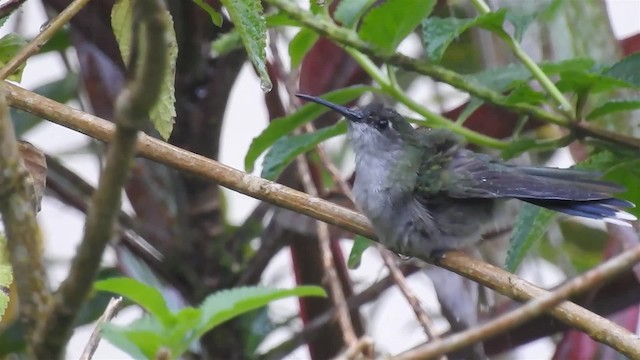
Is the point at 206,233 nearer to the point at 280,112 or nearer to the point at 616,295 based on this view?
the point at 280,112

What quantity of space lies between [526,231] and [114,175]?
1448 millimetres

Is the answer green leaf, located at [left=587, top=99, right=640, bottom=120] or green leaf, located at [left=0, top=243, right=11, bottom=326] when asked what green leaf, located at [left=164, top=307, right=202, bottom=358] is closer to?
green leaf, located at [left=0, top=243, right=11, bottom=326]

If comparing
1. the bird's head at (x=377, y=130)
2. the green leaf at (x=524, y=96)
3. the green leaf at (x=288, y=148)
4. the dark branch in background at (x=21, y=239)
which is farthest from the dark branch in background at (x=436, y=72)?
the dark branch in background at (x=21, y=239)

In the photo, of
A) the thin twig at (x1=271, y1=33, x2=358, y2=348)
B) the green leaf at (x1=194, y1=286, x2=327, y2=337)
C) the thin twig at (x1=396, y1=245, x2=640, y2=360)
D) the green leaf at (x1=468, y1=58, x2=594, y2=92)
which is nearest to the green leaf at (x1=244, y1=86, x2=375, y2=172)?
the thin twig at (x1=271, y1=33, x2=358, y2=348)

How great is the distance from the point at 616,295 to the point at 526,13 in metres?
0.78

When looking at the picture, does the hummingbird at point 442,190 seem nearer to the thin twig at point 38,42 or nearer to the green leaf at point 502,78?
the green leaf at point 502,78

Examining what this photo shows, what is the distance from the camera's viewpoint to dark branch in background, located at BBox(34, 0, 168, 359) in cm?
61

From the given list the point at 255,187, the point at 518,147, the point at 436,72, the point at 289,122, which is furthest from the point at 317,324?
the point at 255,187

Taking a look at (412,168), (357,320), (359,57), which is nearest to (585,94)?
(359,57)

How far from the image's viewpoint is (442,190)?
2.34 metres

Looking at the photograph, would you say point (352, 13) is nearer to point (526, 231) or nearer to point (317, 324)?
point (526, 231)

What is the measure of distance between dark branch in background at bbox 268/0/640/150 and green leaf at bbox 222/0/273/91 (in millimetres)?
312

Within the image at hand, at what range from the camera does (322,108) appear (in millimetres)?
2145

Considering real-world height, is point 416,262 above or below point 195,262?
above
